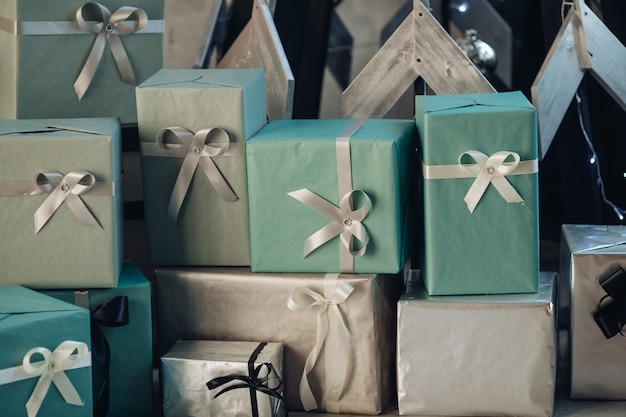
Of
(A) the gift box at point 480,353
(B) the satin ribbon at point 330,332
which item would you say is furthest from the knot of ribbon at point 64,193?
(A) the gift box at point 480,353

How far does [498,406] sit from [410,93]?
3.90 feet

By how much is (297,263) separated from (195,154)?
1.13ft

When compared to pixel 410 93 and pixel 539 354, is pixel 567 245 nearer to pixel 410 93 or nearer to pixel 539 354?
pixel 539 354

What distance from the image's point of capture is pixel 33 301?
2066 mm

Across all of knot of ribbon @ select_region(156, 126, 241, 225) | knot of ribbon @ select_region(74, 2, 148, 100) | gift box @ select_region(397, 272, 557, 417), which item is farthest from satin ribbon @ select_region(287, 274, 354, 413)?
knot of ribbon @ select_region(74, 2, 148, 100)

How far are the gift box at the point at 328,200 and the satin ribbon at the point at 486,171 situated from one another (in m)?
0.12

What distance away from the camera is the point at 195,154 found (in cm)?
225

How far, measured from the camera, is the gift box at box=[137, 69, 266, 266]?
2225 millimetres

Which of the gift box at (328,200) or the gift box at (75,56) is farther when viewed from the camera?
the gift box at (75,56)

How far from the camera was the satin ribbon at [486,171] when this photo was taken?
212cm

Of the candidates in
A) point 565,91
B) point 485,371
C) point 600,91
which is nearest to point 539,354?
point 485,371

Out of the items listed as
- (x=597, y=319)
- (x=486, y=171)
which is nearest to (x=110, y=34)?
(x=486, y=171)

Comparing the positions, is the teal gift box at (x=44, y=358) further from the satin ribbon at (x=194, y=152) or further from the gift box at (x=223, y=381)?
the satin ribbon at (x=194, y=152)

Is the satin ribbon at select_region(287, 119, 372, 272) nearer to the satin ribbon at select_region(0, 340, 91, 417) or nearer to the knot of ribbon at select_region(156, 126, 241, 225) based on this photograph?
the knot of ribbon at select_region(156, 126, 241, 225)
